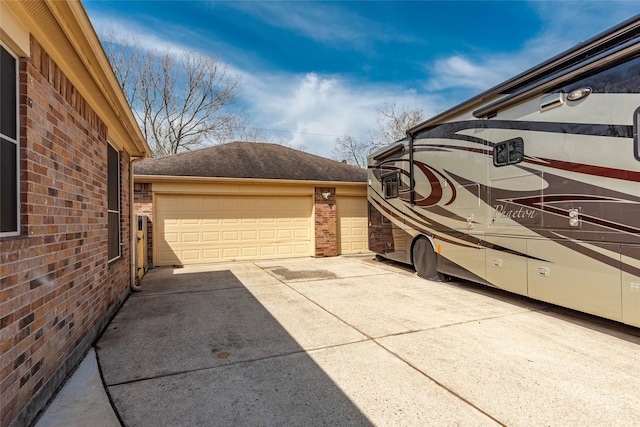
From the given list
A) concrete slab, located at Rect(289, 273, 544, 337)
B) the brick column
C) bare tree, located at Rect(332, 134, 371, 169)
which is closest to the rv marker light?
concrete slab, located at Rect(289, 273, 544, 337)

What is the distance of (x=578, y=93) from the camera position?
395 centimetres

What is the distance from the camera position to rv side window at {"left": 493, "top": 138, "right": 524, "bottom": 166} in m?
4.72

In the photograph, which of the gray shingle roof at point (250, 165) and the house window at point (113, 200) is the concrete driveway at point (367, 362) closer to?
the house window at point (113, 200)

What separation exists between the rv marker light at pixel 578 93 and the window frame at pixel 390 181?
4118 mm

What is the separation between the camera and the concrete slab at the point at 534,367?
2.38m

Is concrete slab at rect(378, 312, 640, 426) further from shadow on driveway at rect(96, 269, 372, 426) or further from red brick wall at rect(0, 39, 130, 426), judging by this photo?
red brick wall at rect(0, 39, 130, 426)

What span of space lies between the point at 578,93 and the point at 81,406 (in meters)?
5.86

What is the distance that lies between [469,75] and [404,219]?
1033 centimetres

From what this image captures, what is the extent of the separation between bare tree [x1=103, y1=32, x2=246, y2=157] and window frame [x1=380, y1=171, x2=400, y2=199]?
1845 centimetres

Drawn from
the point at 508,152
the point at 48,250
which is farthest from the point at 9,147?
the point at 508,152

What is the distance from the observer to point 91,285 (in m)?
3.85

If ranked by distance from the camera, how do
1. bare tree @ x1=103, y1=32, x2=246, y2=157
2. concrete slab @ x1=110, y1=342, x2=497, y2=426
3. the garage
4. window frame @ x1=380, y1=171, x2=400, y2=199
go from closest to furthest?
1. concrete slab @ x1=110, y1=342, x2=497, y2=426
2. window frame @ x1=380, y1=171, x2=400, y2=199
3. the garage
4. bare tree @ x1=103, y1=32, x2=246, y2=157

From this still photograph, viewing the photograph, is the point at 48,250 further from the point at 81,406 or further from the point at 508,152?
the point at 508,152

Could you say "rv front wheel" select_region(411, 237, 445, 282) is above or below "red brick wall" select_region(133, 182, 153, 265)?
below
